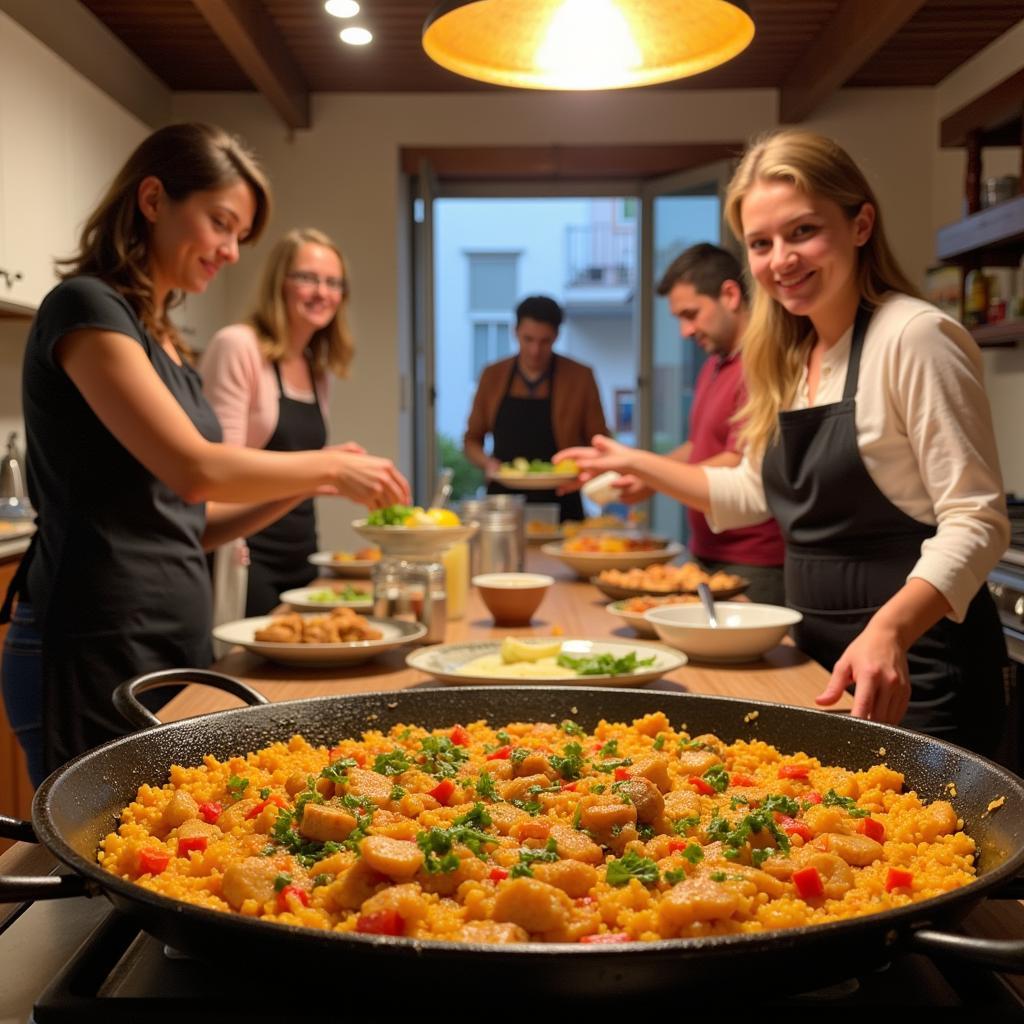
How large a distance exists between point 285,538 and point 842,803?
2.75 m

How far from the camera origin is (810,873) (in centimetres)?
87

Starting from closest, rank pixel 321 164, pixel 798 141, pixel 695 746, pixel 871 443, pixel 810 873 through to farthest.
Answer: pixel 810 873 < pixel 695 746 < pixel 871 443 < pixel 798 141 < pixel 321 164

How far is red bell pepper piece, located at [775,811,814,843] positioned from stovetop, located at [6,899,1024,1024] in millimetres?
225

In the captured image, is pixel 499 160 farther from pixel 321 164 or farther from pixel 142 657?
pixel 142 657

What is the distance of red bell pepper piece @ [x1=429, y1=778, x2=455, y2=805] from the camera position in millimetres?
1084

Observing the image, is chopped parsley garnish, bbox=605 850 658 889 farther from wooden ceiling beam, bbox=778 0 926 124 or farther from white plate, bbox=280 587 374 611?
wooden ceiling beam, bbox=778 0 926 124

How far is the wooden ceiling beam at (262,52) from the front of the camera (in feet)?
Answer: 14.3

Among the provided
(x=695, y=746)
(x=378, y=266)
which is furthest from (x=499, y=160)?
(x=695, y=746)

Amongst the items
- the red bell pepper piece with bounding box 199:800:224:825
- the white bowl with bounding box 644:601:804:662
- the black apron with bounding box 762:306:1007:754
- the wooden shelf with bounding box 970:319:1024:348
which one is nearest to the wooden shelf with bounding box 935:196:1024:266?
the wooden shelf with bounding box 970:319:1024:348

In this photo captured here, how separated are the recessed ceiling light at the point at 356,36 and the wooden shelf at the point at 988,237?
8.50ft

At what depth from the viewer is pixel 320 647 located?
5.99ft

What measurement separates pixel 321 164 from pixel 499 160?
102 cm

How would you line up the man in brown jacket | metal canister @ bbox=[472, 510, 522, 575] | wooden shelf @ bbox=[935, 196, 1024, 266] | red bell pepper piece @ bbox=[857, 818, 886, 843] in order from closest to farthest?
red bell pepper piece @ bbox=[857, 818, 886, 843], metal canister @ bbox=[472, 510, 522, 575], wooden shelf @ bbox=[935, 196, 1024, 266], the man in brown jacket

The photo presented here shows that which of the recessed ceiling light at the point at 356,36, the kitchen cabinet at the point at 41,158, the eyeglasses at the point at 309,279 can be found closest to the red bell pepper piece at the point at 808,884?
the eyeglasses at the point at 309,279
